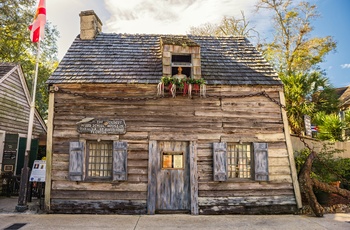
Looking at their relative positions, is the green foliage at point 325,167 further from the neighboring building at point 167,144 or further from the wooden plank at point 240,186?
the wooden plank at point 240,186

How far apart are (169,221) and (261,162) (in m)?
3.19

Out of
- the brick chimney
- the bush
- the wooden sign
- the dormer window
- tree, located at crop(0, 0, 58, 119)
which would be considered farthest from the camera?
tree, located at crop(0, 0, 58, 119)

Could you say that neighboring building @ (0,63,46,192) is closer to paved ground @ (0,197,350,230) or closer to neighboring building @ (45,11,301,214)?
paved ground @ (0,197,350,230)

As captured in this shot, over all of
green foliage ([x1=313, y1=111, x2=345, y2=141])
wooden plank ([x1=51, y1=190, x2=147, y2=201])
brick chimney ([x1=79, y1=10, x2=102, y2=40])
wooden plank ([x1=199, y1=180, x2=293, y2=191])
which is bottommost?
wooden plank ([x1=51, y1=190, x2=147, y2=201])

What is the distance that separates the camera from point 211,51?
971 cm

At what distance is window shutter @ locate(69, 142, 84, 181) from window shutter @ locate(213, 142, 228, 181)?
12.7ft

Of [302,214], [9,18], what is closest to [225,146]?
[302,214]

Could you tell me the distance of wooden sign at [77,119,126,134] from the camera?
25.5 feet

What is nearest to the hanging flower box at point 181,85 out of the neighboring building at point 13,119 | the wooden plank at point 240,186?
the wooden plank at point 240,186

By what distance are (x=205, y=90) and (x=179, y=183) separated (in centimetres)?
288

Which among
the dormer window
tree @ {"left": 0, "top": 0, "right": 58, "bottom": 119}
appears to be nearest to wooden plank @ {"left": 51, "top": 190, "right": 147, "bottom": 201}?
the dormer window

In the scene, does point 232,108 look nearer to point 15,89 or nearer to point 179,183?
point 179,183

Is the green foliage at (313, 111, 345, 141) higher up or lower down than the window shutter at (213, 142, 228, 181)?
higher up

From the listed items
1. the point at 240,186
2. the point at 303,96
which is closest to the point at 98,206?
the point at 240,186
